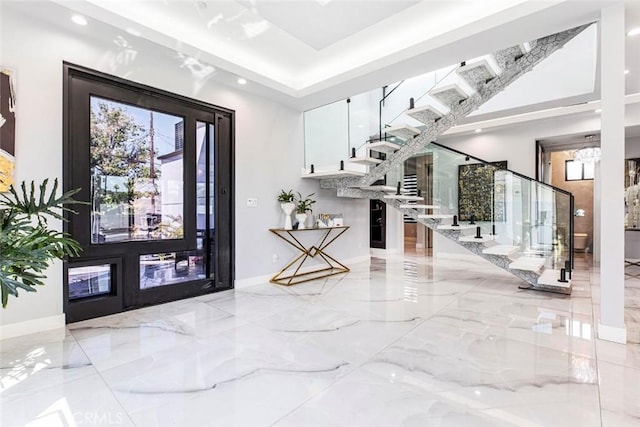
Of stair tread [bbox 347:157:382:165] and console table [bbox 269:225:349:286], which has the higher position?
stair tread [bbox 347:157:382:165]

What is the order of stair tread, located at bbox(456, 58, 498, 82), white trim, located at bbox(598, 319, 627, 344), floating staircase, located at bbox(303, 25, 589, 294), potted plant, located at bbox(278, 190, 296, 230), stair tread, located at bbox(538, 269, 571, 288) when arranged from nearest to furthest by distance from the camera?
white trim, located at bbox(598, 319, 627, 344)
stair tread, located at bbox(456, 58, 498, 82)
floating staircase, located at bbox(303, 25, 589, 294)
stair tread, located at bbox(538, 269, 571, 288)
potted plant, located at bbox(278, 190, 296, 230)

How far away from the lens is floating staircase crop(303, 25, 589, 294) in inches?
141

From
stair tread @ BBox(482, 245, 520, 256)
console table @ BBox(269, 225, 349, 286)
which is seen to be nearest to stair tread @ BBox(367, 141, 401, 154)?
console table @ BBox(269, 225, 349, 286)

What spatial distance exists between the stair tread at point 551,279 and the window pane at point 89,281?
208 inches

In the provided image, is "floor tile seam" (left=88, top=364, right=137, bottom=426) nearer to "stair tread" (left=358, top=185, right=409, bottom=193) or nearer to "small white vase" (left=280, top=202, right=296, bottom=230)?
"small white vase" (left=280, top=202, right=296, bottom=230)

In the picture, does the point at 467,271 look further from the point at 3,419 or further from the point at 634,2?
the point at 3,419

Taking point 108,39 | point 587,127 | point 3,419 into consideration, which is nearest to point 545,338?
point 3,419

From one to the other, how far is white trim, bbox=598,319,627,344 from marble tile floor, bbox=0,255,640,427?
8 cm

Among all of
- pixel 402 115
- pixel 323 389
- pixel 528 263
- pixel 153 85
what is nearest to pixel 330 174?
pixel 402 115

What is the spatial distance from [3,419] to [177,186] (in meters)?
2.65

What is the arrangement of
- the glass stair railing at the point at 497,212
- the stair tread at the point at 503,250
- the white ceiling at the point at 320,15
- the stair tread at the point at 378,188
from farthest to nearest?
1. the stair tread at the point at 378,188
2. the stair tread at the point at 503,250
3. the glass stair railing at the point at 497,212
4. the white ceiling at the point at 320,15

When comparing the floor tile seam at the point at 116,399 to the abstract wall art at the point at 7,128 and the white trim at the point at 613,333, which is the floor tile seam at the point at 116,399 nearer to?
the abstract wall art at the point at 7,128

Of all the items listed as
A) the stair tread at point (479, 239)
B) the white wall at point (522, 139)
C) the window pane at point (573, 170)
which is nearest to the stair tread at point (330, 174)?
the stair tread at point (479, 239)

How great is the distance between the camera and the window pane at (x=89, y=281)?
3.18 meters
